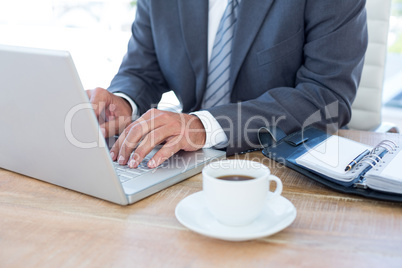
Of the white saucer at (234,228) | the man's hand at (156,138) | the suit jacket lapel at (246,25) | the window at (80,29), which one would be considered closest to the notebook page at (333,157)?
the white saucer at (234,228)

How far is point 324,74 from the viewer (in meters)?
1.16

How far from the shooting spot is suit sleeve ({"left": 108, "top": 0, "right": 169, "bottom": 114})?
1430 mm

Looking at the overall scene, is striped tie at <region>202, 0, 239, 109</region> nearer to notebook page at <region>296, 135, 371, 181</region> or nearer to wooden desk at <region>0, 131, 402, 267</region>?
notebook page at <region>296, 135, 371, 181</region>

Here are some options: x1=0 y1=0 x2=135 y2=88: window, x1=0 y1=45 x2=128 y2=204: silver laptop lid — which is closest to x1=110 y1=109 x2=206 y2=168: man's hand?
x1=0 y1=45 x2=128 y2=204: silver laptop lid

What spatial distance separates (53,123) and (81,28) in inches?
109

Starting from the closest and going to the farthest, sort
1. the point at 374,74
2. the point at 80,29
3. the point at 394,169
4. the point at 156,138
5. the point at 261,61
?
the point at 394,169
the point at 156,138
the point at 261,61
the point at 374,74
the point at 80,29

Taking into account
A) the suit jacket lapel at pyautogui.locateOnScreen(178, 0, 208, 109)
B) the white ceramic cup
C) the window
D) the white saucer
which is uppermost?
the suit jacket lapel at pyautogui.locateOnScreen(178, 0, 208, 109)

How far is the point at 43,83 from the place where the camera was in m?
0.62

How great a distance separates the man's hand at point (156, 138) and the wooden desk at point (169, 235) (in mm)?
109

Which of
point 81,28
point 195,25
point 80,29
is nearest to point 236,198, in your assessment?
point 195,25

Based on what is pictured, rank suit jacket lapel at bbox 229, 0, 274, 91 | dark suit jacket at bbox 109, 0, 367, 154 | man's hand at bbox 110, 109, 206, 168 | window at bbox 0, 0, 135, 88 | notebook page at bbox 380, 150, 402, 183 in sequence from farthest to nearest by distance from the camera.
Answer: window at bbox 0, 0, 135, 88 < suit jacket lapel at bbox 229, 0, 274, 91 < dark suit jacket at bbox 109, 0, 367, 154 < man's hand at bbox 110, 109, 206, 168 < notebook page at bbox 380, 150, 402, 183

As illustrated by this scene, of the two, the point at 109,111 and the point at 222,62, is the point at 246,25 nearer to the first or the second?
the point at 222,62

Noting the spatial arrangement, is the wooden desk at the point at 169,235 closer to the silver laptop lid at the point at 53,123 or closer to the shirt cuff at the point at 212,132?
the silver laptop lid at the point at 53,123

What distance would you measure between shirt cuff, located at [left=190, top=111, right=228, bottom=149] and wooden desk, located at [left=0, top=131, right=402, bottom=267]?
0.65ft
